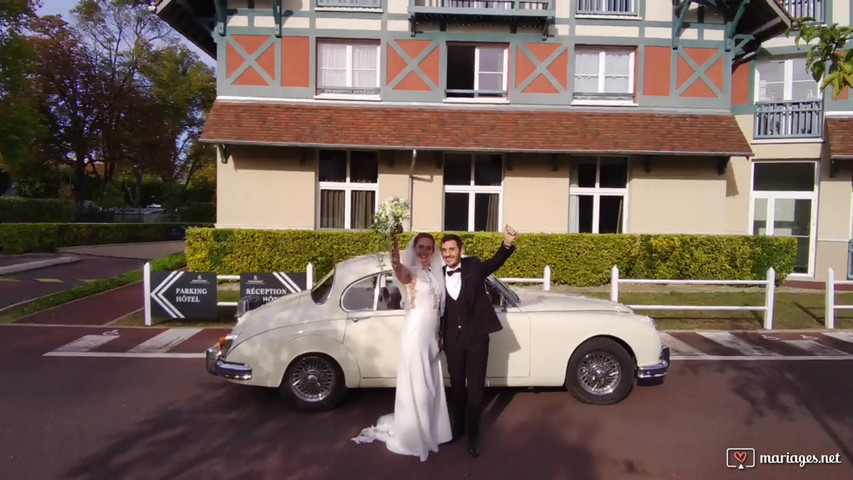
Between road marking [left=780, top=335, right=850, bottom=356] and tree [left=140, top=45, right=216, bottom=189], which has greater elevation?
tree [left=140, top=45, right=216, bottom=189]

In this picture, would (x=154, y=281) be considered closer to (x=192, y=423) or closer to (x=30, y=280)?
(x=192, y=423)

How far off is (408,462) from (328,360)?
152 cm

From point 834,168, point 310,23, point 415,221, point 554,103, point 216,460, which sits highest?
point 310,23

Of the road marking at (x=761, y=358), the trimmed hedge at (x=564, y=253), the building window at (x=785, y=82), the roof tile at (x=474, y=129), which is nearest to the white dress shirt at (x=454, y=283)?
the road marking at (x=761, y=358)

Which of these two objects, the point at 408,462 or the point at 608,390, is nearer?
the point at 408,462

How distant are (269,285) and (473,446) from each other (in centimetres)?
594

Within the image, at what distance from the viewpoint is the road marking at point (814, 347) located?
829 centimetres

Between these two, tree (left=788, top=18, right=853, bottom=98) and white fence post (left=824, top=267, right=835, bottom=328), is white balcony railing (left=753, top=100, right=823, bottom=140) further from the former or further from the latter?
tree (left=788, top=18, right=853, bottom=98)

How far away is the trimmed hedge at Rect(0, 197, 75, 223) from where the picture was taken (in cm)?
2711

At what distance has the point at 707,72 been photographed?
14992 millimetres

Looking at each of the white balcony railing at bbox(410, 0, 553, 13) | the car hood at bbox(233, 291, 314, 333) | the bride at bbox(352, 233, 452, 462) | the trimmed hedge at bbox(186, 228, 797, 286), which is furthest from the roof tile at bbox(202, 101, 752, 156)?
the bride at bbox(352, 233, 452, 462)

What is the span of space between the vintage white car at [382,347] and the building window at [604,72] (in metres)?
10.6

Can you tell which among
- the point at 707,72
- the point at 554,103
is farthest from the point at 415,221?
the point at 707,72

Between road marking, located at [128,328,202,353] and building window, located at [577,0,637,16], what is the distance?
1210 cm
